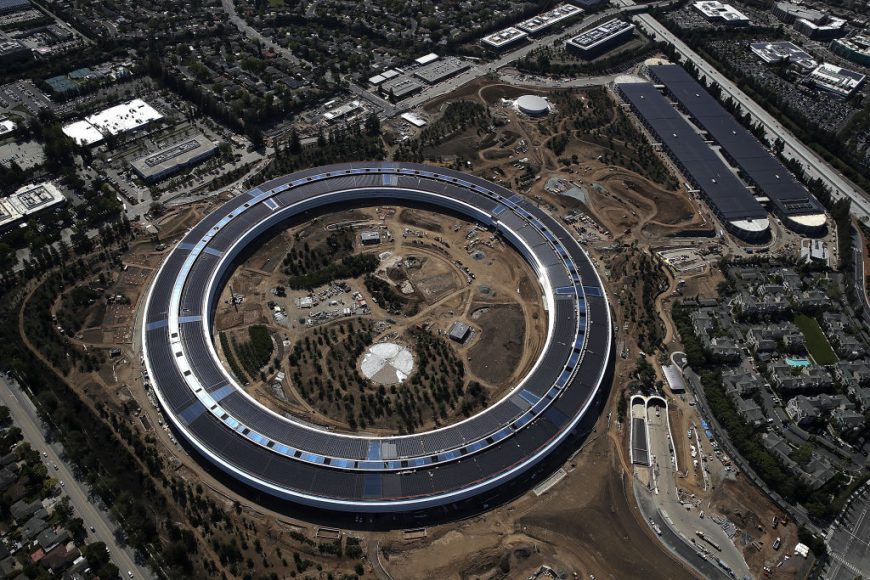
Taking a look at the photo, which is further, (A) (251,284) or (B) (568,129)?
(B) (568,129)

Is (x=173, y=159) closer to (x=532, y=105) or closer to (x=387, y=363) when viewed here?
(x=387, y=363)

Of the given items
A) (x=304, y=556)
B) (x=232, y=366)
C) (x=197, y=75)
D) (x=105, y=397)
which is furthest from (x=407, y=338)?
(x=197, y=75)

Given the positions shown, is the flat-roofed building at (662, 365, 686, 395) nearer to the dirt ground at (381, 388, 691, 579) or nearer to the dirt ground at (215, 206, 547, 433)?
the dirt ground at (381, 388, 691, 579)

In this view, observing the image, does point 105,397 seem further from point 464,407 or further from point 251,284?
point 464,407

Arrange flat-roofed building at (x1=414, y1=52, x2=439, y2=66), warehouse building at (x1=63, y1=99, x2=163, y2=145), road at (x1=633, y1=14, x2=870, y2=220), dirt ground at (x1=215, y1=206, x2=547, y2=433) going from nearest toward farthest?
dirt ground at (x1=215, y1=206, x2=547, y2=433), road at (x1=633, y1=14, x2=870, y2=220), warehouse building at (x1=63, y1=99, x2=163, y2=145), flat-roofed building at (x1=414, y1=52, x2=439, y2=66)

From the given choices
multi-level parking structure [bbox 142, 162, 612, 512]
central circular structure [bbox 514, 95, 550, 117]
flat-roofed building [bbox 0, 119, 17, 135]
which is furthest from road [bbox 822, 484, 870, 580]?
flat-roofed building [bbox 0, 119, 17, 135]

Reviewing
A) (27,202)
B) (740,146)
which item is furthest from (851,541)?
(27,202)

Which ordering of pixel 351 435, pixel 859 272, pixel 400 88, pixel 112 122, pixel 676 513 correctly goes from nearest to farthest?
1. pixel 676 513
2. pixel 351 435
3. pixel 859 272
4. pixel 112 122
5. pixel 400 88
